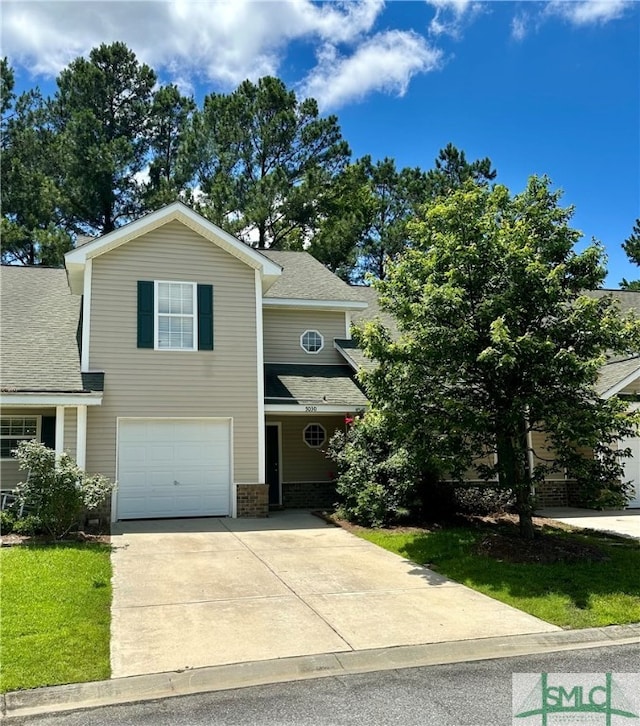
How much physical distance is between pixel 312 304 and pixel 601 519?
28.9 ft

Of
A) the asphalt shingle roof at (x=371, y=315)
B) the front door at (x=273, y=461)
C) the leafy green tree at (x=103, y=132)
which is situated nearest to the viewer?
the front door at (x=273, y=461)

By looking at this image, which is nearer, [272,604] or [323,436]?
[272,604]

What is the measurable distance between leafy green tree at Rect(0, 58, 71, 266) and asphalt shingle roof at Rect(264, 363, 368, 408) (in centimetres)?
1540

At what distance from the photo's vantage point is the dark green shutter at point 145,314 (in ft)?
45.1

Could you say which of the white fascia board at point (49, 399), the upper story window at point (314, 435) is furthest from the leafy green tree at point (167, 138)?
the white fascia board at point (49, 399)

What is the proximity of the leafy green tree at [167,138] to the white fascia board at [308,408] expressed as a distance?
19.3 metres

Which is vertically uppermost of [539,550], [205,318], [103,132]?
[103,132]

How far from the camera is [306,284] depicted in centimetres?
1803

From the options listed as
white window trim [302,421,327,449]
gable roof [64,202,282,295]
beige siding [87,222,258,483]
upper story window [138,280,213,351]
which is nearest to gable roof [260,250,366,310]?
gable roof [64,202,282,295]

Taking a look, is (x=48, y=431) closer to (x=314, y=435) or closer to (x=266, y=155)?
(x=314, y=435)

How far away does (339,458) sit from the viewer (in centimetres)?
1363

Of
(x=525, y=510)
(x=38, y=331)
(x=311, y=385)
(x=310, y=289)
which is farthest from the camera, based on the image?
(x=310, y=289)

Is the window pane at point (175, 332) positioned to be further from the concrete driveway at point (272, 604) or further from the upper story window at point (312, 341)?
the concrete driveway at point (272, 604)

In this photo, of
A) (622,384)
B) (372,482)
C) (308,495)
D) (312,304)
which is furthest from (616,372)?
(308,495)
